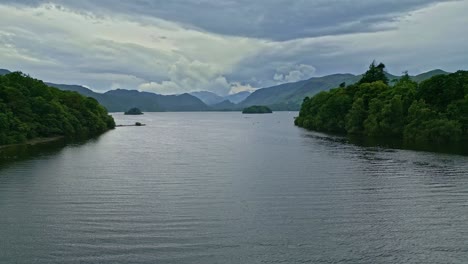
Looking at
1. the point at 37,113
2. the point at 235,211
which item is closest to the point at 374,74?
the point at 37,113

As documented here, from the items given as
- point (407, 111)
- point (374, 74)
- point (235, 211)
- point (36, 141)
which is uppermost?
point (374, 74)

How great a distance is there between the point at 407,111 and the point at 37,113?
2887 inches

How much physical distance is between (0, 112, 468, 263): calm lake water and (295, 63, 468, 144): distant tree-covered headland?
2468 centimetres

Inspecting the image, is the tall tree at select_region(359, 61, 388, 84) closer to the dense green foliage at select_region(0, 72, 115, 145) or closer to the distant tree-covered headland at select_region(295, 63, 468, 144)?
the distant tree-covered headland at select_region(295, 63, 468, 144)

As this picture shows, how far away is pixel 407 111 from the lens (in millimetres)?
88625

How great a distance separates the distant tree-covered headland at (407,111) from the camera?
77312 millimetres

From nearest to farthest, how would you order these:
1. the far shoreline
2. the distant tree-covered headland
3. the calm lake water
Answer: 1. the calm lake water
2. the far shoreline
3. the distant tree-covered headland

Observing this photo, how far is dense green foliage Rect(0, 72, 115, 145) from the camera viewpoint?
77850mm

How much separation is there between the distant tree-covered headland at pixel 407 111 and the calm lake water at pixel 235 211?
24.7 m

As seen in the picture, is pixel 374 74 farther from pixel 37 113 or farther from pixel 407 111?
pixel 37 113

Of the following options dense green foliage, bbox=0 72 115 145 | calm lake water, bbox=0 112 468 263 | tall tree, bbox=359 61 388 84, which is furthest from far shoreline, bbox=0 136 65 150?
tall tree, bbox=359 61 388 84

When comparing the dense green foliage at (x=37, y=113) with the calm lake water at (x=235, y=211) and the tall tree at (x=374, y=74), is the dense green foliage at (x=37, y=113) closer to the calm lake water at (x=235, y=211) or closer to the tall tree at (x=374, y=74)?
the calm lake water at (x=235, y=211)

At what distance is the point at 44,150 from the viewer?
68312 mm

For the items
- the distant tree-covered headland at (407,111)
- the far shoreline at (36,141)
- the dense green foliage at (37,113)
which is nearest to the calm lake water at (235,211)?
the far shoreline at (36,141)
